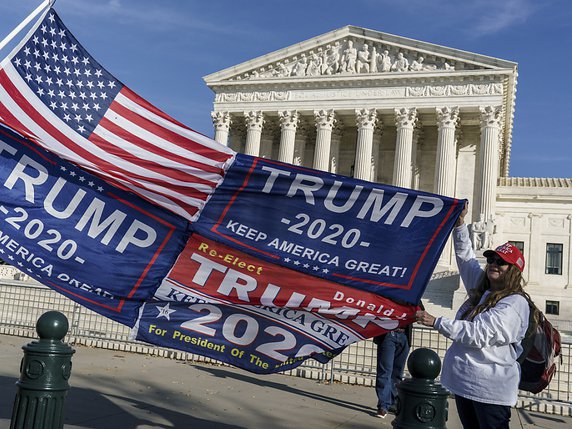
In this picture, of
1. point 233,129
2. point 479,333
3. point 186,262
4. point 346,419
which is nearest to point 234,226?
point 186,262

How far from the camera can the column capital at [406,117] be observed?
3825 centimetres

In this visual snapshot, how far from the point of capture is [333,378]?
9680 mm

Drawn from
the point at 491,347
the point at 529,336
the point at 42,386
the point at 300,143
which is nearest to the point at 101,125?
the point at 42,386

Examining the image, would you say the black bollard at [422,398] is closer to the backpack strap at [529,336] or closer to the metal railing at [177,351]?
the backpack strap at [529,336]

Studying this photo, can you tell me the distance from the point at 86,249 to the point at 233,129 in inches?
1633

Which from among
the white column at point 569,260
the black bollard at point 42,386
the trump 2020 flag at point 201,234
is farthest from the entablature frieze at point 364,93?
the black bollard at point 42,386

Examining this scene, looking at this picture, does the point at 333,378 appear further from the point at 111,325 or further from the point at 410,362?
the point at 410,362

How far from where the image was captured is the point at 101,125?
4.84 metres

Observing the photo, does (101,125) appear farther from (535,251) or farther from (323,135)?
(535,251)

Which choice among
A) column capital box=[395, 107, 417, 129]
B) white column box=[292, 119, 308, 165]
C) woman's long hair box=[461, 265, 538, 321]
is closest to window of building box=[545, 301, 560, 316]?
column capital box=[395, 107, 417, 129]

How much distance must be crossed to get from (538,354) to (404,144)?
115 ft

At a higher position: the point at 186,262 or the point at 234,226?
the point at 234,226

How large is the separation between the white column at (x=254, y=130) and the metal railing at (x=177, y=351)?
30.1 metres

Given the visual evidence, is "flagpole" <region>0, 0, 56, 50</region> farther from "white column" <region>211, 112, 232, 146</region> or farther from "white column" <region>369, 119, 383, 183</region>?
"white column" <region>211, 112, 232, 146</region>
